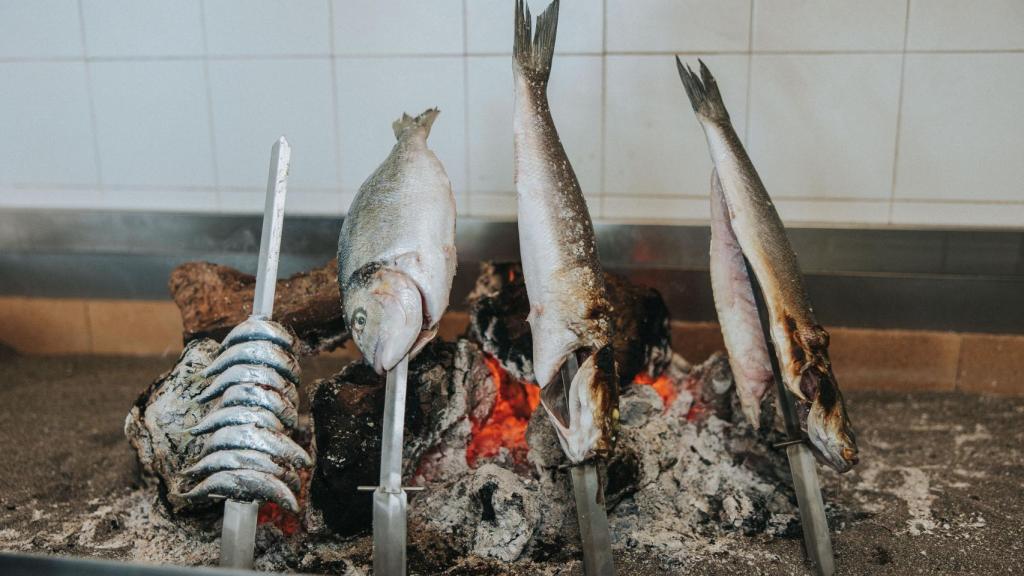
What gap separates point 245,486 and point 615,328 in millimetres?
1157

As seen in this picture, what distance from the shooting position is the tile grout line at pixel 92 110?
3.00m

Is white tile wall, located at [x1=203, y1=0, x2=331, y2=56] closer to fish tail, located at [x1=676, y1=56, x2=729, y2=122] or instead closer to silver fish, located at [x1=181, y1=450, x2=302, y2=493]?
fish tail, located at [x1=676, y1=56, x2=729, y2=122]

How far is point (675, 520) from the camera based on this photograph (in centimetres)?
200

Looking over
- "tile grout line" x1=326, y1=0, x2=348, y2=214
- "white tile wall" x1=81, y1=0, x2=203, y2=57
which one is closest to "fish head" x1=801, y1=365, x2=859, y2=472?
"tile grout line" x1=326, y1=0, x2=348, y2=214

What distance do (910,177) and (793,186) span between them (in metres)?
0.41

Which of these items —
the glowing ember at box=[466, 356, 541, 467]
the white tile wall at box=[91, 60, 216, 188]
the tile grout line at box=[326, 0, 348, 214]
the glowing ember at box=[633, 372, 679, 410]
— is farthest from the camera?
the white tile wall at box=[91, 60, 216, 188]

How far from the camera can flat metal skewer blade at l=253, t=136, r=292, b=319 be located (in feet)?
5.40

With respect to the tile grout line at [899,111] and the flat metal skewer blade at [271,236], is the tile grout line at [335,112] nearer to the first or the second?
the flat metal skewer blade at [271,236]

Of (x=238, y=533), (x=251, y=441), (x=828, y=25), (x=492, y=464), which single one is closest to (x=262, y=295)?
(x=251, y=441)

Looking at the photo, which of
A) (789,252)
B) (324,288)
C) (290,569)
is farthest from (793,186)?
(290,569)

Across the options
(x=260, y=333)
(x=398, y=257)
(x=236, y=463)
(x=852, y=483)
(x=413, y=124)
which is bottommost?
(x=852, y=483)

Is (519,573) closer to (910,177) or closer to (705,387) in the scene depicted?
(705,387)

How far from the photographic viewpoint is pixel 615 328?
224 centimetres

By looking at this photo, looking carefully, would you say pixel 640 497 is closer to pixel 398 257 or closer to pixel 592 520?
pixel 592 520
